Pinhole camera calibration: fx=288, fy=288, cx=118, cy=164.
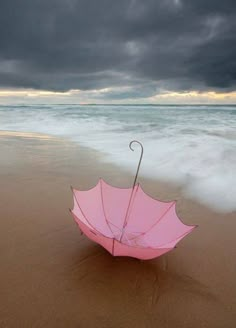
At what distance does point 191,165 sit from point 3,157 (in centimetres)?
473

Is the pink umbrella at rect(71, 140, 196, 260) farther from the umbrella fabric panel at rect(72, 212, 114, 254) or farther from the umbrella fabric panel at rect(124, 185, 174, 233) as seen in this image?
the umbrella fabric panel at rect(72, 212, 114, 254)

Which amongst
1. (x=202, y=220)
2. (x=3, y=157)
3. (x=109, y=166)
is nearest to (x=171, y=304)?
(x=202, y=220)

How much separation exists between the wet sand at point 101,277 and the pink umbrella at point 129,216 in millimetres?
261

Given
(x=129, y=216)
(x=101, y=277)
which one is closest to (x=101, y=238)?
(x=101, y=277)

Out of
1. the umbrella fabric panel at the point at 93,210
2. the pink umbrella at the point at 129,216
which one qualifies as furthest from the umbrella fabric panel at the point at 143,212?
the umbrella fabric panel at the point at 93,210

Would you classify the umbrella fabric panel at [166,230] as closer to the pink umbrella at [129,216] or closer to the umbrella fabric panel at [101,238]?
the pink umbrella at [129,216]

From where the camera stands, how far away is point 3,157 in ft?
24.1

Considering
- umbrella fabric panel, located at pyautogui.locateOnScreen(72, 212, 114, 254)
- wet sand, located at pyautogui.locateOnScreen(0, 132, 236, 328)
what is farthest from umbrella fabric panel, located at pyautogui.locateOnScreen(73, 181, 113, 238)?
wet sand, located at pyautogui.locateOnScreen(0, 132, 236, 328)

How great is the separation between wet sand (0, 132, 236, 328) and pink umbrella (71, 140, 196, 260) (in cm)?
26

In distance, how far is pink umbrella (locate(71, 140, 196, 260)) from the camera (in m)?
2.79

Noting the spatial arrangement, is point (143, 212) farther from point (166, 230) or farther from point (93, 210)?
point (93, 210)

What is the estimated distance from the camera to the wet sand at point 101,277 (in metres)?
2.26

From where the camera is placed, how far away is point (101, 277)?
264cm

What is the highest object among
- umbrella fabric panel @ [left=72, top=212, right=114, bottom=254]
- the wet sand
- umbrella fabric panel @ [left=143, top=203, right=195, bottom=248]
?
umbrella fabric panel @ [left=72, top=212, right=114, bottom=254]
